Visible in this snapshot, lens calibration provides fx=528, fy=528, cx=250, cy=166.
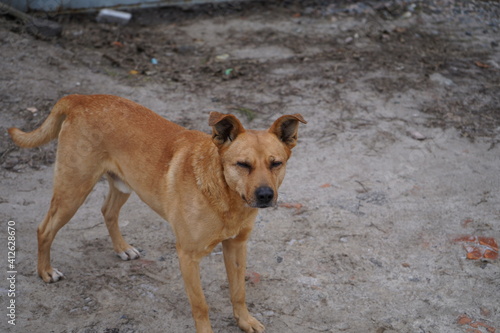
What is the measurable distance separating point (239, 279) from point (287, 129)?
1206mm

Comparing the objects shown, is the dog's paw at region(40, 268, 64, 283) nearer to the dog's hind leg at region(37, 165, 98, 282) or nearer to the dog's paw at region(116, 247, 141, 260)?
the dog's hind leg at region(37, 165, 98, 282)

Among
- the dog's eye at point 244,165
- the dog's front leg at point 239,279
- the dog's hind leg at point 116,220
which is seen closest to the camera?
the dog's eye at point 244,165

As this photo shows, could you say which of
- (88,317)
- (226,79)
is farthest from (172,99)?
(88,317)

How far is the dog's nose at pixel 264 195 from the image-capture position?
3.32m

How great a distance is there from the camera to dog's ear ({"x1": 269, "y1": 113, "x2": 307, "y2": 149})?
3613 mm

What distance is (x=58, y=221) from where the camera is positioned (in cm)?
434

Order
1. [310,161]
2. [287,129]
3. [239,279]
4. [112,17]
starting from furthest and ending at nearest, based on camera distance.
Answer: [112,17], [310,161], [239,279], [287,129]

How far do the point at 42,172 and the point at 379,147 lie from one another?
397 centimetres

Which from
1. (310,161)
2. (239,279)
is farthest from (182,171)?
(310,161)

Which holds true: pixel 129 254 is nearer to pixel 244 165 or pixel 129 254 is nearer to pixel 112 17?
pixel 244 165

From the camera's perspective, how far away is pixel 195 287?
3.77 meters

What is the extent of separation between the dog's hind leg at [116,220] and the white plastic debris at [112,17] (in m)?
5.57

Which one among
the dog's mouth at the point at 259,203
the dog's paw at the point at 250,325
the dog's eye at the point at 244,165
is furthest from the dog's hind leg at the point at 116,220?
the dog's mouth at the point at 259,203

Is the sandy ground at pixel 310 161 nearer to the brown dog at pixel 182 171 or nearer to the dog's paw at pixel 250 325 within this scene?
the dog's paw at pixel 250 325
